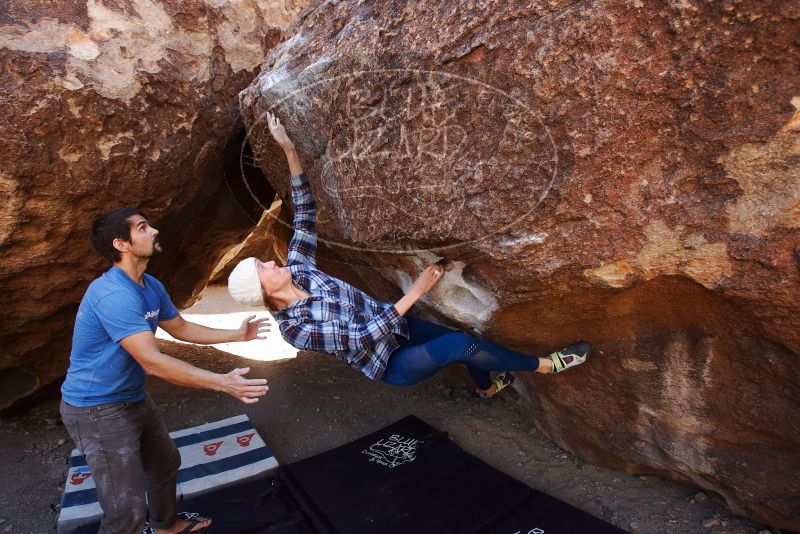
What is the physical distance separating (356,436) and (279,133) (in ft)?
6.09

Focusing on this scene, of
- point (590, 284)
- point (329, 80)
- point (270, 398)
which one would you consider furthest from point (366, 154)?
point (270, 398)

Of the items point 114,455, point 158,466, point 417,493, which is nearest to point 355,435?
point 417,493

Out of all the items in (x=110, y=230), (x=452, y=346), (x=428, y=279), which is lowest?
(x=452, y=346)

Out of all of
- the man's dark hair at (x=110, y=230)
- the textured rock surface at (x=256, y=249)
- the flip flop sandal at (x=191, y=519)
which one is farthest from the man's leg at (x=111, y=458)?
the textured rock surface at (x=256, y=249)

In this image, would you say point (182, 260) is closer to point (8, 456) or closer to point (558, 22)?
point (8, 456)

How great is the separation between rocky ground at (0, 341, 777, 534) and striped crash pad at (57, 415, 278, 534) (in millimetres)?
157

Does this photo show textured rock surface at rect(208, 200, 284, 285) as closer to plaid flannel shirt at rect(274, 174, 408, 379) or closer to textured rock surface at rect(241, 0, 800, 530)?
plaid flannel shirt at rect(274, 174, 408, 379)

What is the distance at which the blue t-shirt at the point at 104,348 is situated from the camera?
1867mm

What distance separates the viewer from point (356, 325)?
6.91ft

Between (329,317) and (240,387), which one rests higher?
(329,317)

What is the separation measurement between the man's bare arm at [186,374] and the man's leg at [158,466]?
43 centimetres

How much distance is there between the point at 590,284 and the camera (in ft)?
6.40

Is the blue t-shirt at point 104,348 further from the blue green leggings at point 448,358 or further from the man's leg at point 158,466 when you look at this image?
the blue green leggings at point 448,358

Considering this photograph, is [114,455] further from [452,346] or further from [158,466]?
[452,346]
